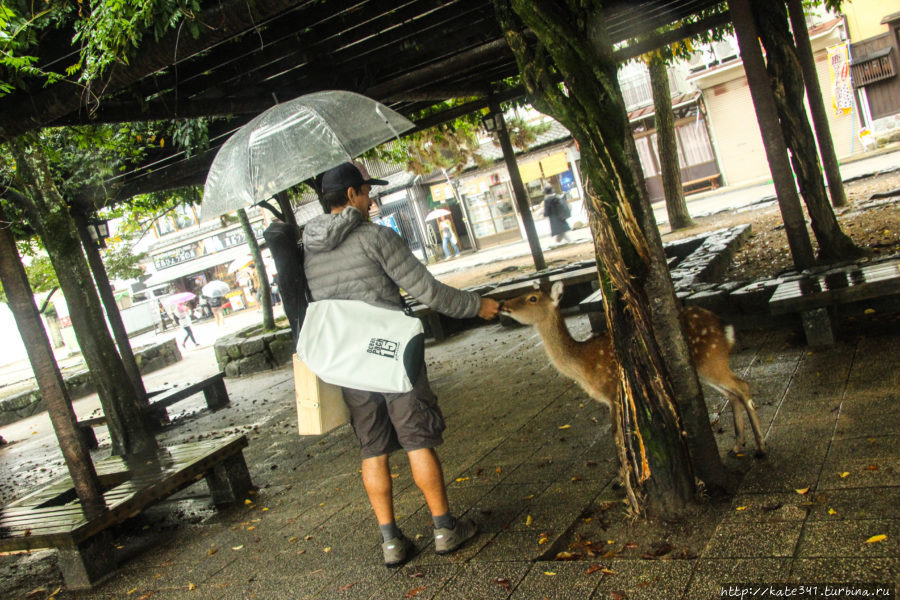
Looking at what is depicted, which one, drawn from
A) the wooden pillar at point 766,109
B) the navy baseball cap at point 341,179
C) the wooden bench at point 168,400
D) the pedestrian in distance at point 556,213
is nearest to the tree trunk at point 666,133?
the pedestrian in distance at point 556,213

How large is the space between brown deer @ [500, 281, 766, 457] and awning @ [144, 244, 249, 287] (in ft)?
127

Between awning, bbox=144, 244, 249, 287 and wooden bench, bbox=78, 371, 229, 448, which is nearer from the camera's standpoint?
wooden bench, bbox=78, 371, 229, 448

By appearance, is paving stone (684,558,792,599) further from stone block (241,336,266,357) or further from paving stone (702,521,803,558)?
stone block (241,336,266,357)

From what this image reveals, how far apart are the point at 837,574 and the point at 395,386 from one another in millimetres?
2080

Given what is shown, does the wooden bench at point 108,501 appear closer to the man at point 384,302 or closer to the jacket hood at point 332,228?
the man at point 384,302

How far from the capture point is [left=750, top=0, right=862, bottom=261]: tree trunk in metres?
7.71

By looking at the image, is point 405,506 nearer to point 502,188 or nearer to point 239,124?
point 239,124

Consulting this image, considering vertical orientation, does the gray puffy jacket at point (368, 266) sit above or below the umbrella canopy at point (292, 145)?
below

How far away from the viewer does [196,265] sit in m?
42.4

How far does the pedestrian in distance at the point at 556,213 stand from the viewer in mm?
21000

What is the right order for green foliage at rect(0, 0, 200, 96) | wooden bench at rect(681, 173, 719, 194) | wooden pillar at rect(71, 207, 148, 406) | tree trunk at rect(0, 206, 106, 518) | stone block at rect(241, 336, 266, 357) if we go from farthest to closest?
wooden bench at rect(681, 173, 719, 194), stone block at rect(241, 336, 266, 357), wooden pillar at rect(71, 207, 148, 406), tree trunk at rect(0, 206, 106, 518), green foliage at rect(0, 0, 200, 96)

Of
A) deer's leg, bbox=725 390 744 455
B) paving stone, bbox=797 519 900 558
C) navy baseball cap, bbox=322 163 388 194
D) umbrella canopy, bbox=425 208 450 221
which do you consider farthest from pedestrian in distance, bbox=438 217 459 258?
paving stone, bbox=797 519 900 558

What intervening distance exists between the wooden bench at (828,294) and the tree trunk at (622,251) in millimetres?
2872

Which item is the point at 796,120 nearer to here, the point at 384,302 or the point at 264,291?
the point at 384,302
